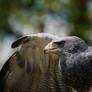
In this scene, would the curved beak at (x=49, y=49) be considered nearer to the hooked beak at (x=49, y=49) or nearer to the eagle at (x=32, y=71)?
the hooked beak at (x=49, y=49)

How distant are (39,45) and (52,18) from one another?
8.39m

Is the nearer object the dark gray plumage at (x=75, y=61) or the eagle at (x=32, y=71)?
the dark gray plumage at (x=75, y=61)

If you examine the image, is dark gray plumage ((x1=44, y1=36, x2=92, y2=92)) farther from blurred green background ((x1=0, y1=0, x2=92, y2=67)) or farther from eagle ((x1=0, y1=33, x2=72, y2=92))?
blurred green background ((x1=0, y1=0, x2=92, y2=67))

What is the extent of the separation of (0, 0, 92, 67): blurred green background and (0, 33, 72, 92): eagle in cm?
677

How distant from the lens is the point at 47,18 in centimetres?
1609

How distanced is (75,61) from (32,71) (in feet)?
4.35

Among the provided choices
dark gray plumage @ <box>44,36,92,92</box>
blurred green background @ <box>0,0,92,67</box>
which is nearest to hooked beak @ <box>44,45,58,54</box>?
dark gray plumage @ <box>44,36,92,92</box>

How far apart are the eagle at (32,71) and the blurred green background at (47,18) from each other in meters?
6.77

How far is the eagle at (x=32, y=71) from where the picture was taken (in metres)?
7.77

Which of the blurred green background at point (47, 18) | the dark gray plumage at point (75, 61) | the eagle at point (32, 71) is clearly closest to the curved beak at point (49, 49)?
the dark gray plumage at point (75, 61)

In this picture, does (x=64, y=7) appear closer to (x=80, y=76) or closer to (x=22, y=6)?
(x=22, y=6)

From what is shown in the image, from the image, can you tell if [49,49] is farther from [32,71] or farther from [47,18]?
[47,18]

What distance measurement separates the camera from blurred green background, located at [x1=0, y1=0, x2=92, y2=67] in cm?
1526

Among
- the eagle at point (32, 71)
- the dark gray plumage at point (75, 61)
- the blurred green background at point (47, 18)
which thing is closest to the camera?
the dark gray plumage at point (75, 61)
